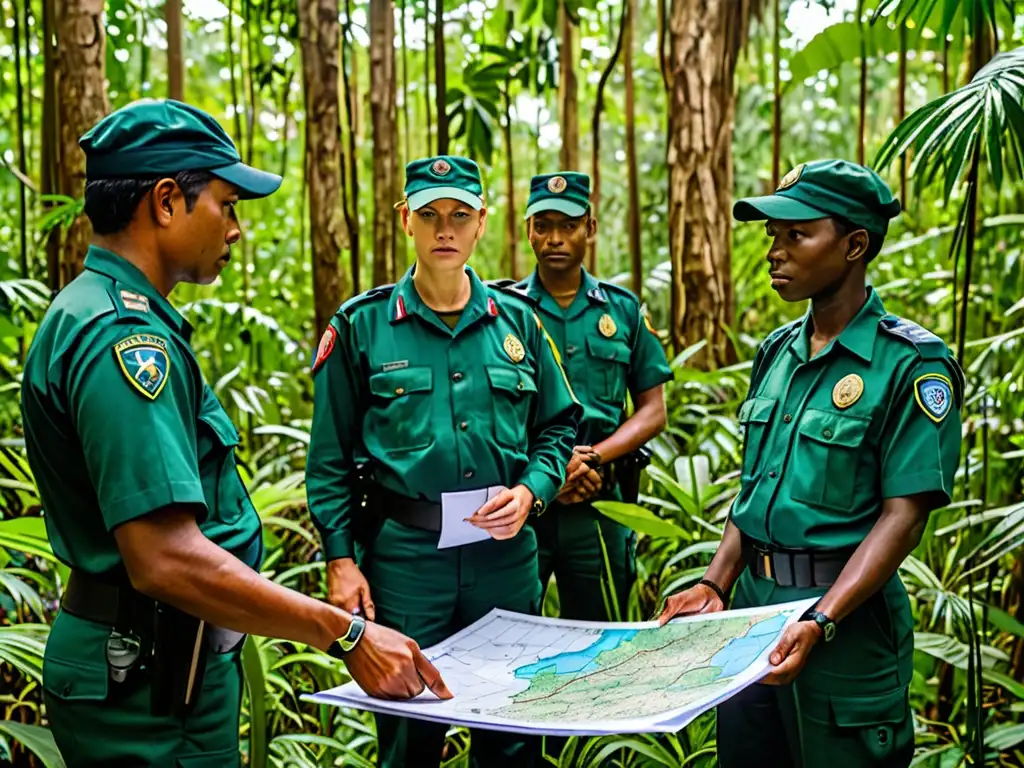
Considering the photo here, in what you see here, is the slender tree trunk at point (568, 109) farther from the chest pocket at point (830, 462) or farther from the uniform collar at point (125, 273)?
the uniform collar at point (125, 273)

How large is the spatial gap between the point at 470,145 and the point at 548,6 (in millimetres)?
961

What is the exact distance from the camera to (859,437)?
6.28 feet

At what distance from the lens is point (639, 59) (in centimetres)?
962

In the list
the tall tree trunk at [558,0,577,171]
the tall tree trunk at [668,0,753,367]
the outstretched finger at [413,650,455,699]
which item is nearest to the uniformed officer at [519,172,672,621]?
the outstretched finger at [413,650,455,699]

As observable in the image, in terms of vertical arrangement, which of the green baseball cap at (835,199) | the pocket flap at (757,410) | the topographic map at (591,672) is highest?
the green baseball cap at (835,199)

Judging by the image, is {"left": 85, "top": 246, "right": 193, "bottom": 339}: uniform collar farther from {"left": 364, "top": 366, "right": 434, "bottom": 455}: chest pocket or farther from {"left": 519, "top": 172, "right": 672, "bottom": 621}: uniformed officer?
{"left": 519, "top": 172, "right": 672, "bottom": 621}: uniformed officer

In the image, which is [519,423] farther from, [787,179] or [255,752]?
[255,752]

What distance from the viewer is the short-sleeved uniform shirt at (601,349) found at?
3.25 m

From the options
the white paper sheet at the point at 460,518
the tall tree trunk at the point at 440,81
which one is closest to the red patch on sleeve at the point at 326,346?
the white paper sheet at the point at 460,518

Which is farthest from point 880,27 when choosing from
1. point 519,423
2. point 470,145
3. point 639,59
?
point 639,59

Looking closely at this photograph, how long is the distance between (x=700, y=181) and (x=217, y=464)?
12.1 ft

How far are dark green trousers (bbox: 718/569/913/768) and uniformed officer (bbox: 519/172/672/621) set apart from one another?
102 cm

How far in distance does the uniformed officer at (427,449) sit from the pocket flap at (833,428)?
705 mm

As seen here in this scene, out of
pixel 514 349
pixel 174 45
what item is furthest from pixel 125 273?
pixel 174 45
